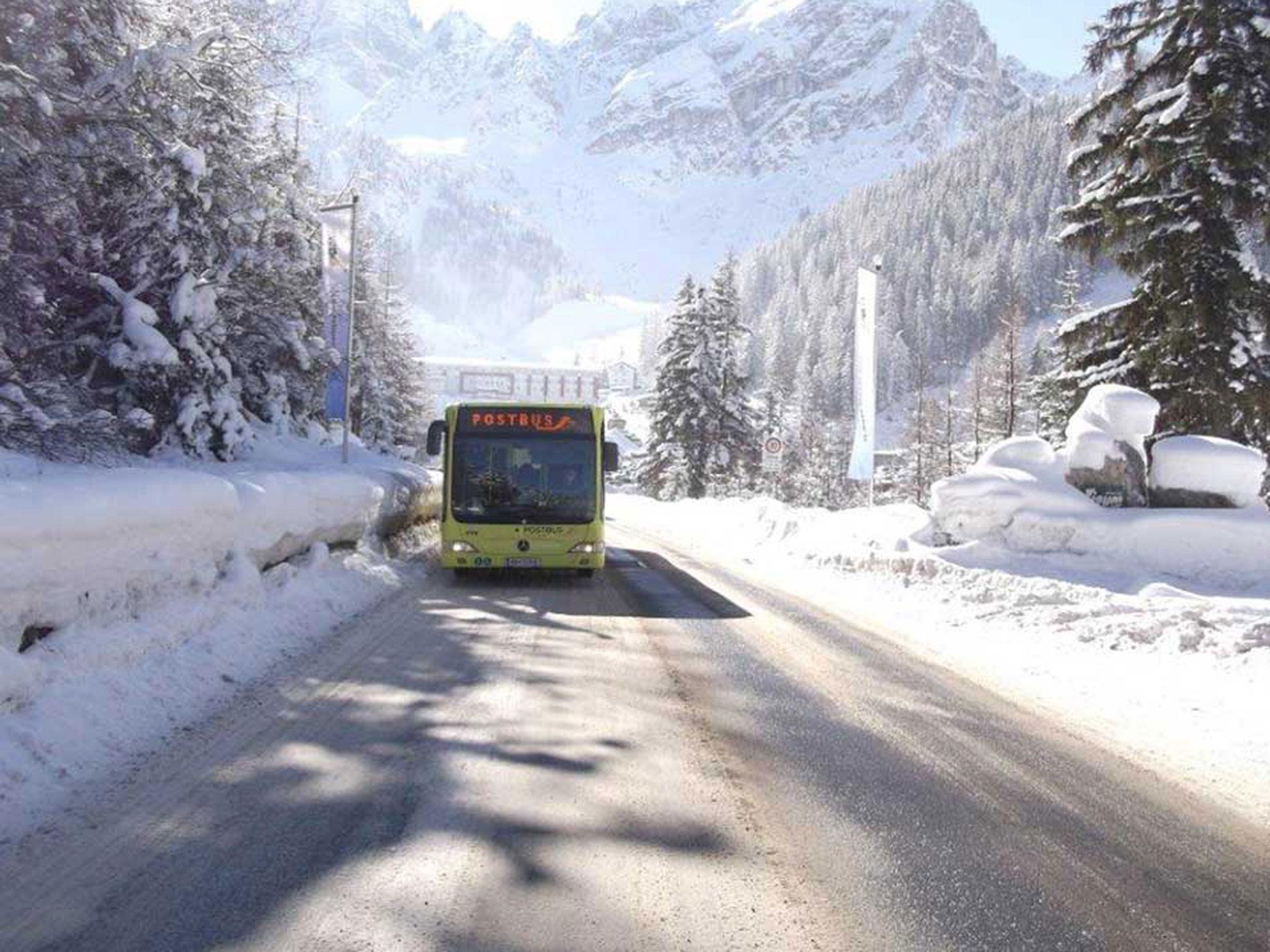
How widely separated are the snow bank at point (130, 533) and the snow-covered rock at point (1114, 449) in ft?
36.4

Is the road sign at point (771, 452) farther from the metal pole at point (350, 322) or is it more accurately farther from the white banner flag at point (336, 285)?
the white banner flag at point (336, 285)

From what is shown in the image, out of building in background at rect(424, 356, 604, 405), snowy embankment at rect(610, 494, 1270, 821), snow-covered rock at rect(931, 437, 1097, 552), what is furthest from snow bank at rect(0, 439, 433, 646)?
building in background at rect(424, 356, 604, 405)

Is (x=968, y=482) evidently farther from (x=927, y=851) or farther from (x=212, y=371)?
(x=212, y=371)

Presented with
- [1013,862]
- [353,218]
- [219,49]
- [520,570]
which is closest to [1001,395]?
[353,218]

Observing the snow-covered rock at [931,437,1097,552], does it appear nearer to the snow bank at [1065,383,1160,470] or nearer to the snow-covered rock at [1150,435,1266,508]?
the snow bank at [1065,383,1160,470]

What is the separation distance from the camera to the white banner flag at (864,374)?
19.8 m

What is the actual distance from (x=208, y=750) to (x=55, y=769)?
727mm

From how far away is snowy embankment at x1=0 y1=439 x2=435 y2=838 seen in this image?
4.43 meters

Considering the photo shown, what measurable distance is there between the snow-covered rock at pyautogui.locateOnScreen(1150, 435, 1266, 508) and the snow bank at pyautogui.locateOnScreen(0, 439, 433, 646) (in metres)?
12.0

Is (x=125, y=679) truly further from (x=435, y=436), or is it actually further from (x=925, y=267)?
(x=925, y=267)

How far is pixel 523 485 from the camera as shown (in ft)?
41.7

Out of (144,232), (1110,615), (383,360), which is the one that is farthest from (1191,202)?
(383,360)

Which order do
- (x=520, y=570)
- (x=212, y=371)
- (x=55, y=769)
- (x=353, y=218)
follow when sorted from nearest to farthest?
(x=55, y=769), (x=520, y=570), (x=212, y=371), (x=353, y=218)

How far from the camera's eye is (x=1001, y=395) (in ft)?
143
